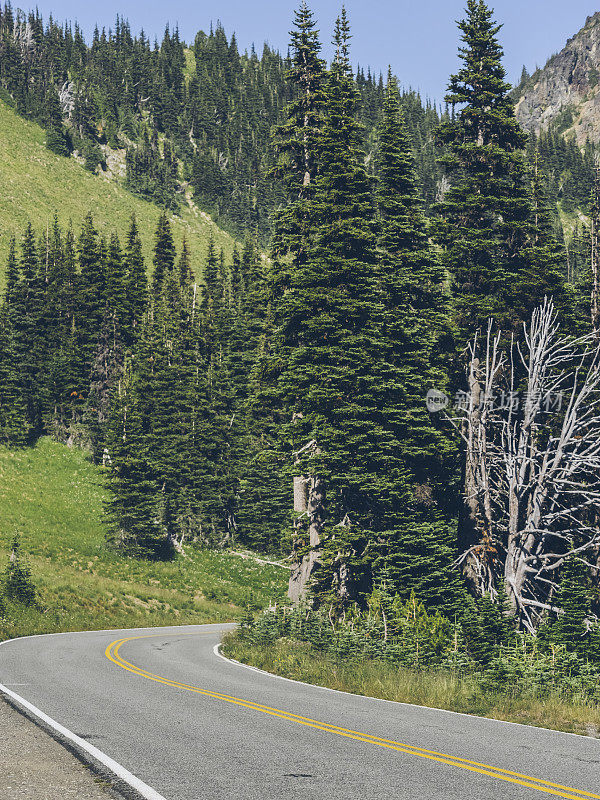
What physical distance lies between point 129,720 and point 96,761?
3.03 meters

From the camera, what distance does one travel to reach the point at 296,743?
9.27 m

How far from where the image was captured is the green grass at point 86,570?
37.8m

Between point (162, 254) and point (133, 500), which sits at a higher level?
point (162, 254)

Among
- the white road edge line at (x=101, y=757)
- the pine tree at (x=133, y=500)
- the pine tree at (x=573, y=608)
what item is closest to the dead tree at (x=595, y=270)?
the pine tree at (x=573, y=608)

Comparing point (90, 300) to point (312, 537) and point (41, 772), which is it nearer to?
point (312, 537)

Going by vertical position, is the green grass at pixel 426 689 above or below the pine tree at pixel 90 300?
below

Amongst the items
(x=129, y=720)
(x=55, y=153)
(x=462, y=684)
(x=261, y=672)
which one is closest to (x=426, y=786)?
(x=129, y=720)

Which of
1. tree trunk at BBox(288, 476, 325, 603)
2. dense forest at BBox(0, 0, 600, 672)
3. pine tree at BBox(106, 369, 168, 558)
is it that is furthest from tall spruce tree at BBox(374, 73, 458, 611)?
pine tree at BBox(106, 369, 168, 558)

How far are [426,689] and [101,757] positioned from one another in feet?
23.2

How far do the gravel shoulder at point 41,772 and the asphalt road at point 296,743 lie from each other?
1.74 ft

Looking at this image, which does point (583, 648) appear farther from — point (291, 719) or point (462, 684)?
point (291, 719)

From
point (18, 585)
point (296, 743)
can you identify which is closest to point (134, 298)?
point (18, 585)

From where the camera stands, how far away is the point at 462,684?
13.7 m

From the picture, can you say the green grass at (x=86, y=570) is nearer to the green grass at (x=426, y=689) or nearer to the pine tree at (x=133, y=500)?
the pine tree at (x=133, y=500)
